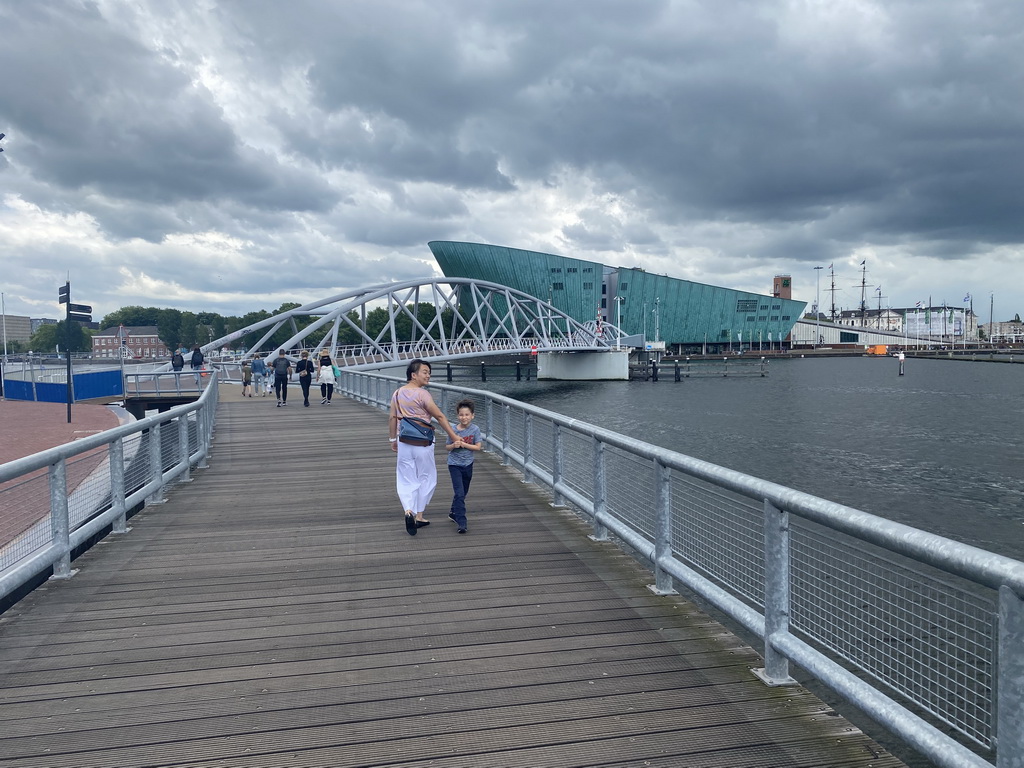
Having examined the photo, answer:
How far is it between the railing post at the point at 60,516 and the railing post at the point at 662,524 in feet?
13.8

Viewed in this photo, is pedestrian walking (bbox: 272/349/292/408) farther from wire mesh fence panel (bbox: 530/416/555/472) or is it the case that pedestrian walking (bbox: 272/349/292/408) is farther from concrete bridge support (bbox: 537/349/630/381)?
concrete bridge support (bbox: 537/349/630/381)

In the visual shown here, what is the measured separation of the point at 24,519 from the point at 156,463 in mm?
3440

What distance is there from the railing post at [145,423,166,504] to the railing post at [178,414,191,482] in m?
1.43

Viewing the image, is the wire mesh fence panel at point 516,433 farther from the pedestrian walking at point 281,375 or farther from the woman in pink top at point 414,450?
the pedestrian walking at point 281,375

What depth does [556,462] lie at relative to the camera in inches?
323

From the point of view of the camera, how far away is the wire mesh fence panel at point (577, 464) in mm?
7262

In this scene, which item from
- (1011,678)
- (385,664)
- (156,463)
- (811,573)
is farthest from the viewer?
(156,463)

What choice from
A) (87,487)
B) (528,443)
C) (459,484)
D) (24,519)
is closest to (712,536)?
(459,484)

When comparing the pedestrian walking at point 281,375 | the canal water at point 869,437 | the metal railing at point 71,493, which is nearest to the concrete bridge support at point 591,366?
the canal water at point 869,437

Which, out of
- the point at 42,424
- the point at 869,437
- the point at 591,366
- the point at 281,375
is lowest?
the point at 869,437

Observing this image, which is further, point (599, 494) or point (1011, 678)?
point (599, 494)

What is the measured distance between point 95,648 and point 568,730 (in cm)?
281

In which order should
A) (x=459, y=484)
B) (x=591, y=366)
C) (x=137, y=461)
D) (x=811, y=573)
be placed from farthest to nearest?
(x=591, y=366) < (x=137, y=461) < (x=459, y=484) < (x=811, y=573)

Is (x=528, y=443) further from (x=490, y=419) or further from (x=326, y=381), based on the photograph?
(x=326, y=381)
